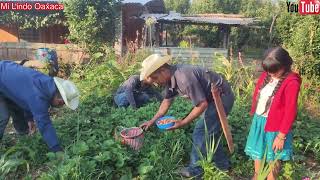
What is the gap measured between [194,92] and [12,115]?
258 cm

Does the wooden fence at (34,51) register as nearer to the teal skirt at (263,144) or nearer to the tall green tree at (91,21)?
the tall green tree at (91,21)

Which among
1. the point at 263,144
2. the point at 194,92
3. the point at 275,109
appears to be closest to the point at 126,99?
the point at 194,92

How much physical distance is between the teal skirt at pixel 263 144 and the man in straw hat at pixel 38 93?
72.9 inches

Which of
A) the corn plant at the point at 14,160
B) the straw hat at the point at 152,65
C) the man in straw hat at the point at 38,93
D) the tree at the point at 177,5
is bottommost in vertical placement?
the corn plant at the point at 14,160

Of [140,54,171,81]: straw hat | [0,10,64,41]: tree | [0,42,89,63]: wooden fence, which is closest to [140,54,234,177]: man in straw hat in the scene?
[140,54,171,81]: straw hat

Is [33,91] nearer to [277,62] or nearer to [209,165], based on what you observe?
[209,165]

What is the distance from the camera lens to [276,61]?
321 centimetres

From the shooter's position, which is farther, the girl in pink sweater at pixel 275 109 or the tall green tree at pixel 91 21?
the tall green tree at pixel 91 21

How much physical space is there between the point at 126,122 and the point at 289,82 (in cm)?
221

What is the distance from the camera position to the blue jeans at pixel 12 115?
14.2 feet

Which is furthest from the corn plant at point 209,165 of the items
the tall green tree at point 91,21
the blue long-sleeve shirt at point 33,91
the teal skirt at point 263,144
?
the tall green tree at point 91,21

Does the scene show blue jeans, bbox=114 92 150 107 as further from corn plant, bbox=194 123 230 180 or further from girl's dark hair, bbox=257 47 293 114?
girl's dark hair, bbox=257 47 293 114

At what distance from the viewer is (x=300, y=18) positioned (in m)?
9.74

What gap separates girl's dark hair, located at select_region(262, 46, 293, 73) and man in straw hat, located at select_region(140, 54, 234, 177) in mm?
619
